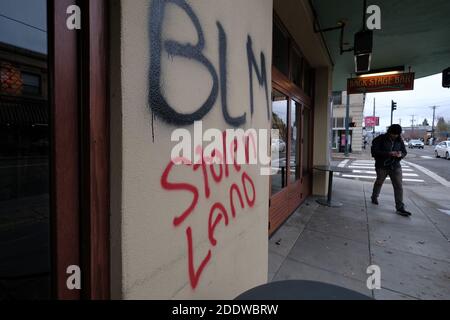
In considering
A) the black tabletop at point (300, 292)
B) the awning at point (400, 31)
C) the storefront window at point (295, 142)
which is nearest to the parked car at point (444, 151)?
the awning at point (400, 31)

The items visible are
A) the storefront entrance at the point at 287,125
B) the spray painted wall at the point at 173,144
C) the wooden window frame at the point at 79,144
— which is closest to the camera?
the wooden window frame at the point at 79,144

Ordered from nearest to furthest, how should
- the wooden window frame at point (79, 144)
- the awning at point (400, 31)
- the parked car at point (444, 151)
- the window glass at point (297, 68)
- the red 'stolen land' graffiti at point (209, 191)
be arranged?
the wooden window frame at point (79, 144), the red 'stolen land' graffiti at point (209, 191), the awning at point (400, 31), the window glass at point (297, 68), the parked car at point (444, 151)

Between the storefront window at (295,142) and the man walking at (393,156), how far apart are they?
1.70 meters

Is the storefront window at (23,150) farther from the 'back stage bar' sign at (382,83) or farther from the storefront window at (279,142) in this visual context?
the 'back stage bar' sign at (382,83)

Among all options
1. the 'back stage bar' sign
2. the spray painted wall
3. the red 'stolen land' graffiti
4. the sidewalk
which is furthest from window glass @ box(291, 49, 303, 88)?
the red 'stolen land' graffiti

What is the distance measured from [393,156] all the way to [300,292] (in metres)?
5.27

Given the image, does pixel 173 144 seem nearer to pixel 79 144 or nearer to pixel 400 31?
pixel 79 144

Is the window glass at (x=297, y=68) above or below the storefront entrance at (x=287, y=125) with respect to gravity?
above

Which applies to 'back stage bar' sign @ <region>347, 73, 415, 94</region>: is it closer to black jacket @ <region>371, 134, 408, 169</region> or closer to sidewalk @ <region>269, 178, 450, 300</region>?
black jacket @ <region>371, 134, 408, 169</region>

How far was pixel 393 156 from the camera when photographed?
5.33 m

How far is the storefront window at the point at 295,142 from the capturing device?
16.8 feet

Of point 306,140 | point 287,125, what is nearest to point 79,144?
point 287,125

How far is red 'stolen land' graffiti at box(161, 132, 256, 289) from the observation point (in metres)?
1.37

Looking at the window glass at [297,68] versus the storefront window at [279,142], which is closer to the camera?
the storefront window at [279,142]
